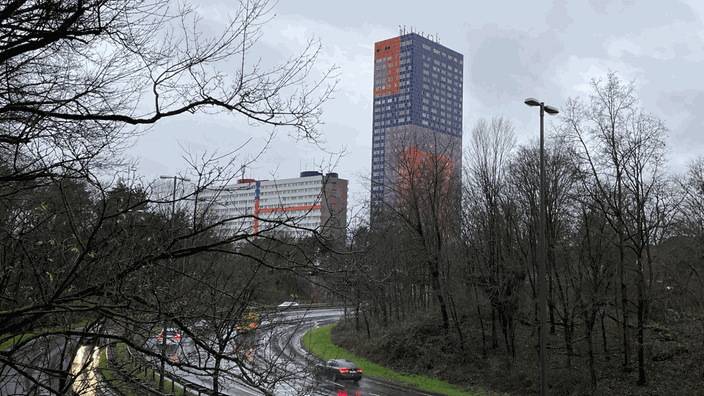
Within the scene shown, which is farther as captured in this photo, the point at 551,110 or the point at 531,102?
the point at 551,110

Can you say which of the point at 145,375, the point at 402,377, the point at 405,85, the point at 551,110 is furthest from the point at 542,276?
the point at 405,85

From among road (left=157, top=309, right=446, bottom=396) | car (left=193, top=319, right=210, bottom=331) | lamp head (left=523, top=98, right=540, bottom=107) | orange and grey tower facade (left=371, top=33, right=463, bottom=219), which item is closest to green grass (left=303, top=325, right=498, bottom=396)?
road (left=157, top=309, right=446, bottom=396)

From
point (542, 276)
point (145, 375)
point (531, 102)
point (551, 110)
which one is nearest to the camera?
→ point (145, 375)

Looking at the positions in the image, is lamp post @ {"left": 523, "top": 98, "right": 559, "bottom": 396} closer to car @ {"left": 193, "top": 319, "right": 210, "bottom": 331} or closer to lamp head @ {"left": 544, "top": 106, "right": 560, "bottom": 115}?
lamp head @ {"left": 544, "top": 106, "right": 560, "bottom": 115}

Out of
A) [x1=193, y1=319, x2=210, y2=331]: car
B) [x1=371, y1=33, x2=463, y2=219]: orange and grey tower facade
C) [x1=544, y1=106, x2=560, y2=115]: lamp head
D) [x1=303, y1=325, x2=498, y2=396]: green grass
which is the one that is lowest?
[x1=303, y1=325, x2=498, y2=396]: green grass

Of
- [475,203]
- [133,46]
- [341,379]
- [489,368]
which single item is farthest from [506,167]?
[133,46]

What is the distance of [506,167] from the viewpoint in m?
25.5

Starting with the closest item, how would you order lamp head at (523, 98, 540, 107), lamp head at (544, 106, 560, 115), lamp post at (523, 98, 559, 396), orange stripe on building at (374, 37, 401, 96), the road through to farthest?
1. the road
2. lamp post at (523, 98, 559, 396)
3. lamp head at (523, 98, 540, 107)
4. lamp head at (544, 106, 560, 115)
5. orange stripe on building at (374, 37, 401, 96)

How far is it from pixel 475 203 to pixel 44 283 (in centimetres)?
2246

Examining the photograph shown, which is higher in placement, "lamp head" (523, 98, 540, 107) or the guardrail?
"lamp head" (523, 98, 540, 107)

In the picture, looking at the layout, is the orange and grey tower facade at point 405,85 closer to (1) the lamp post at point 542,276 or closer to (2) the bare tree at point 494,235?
(2) the bare tree at point 494,235

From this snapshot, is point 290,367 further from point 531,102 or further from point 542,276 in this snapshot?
point 531,102

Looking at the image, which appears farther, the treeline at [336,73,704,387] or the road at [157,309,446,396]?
the treeline at [336,73,704,387]

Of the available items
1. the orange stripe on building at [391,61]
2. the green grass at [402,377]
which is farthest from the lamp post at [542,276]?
the orange stripe on building at [391,61]
